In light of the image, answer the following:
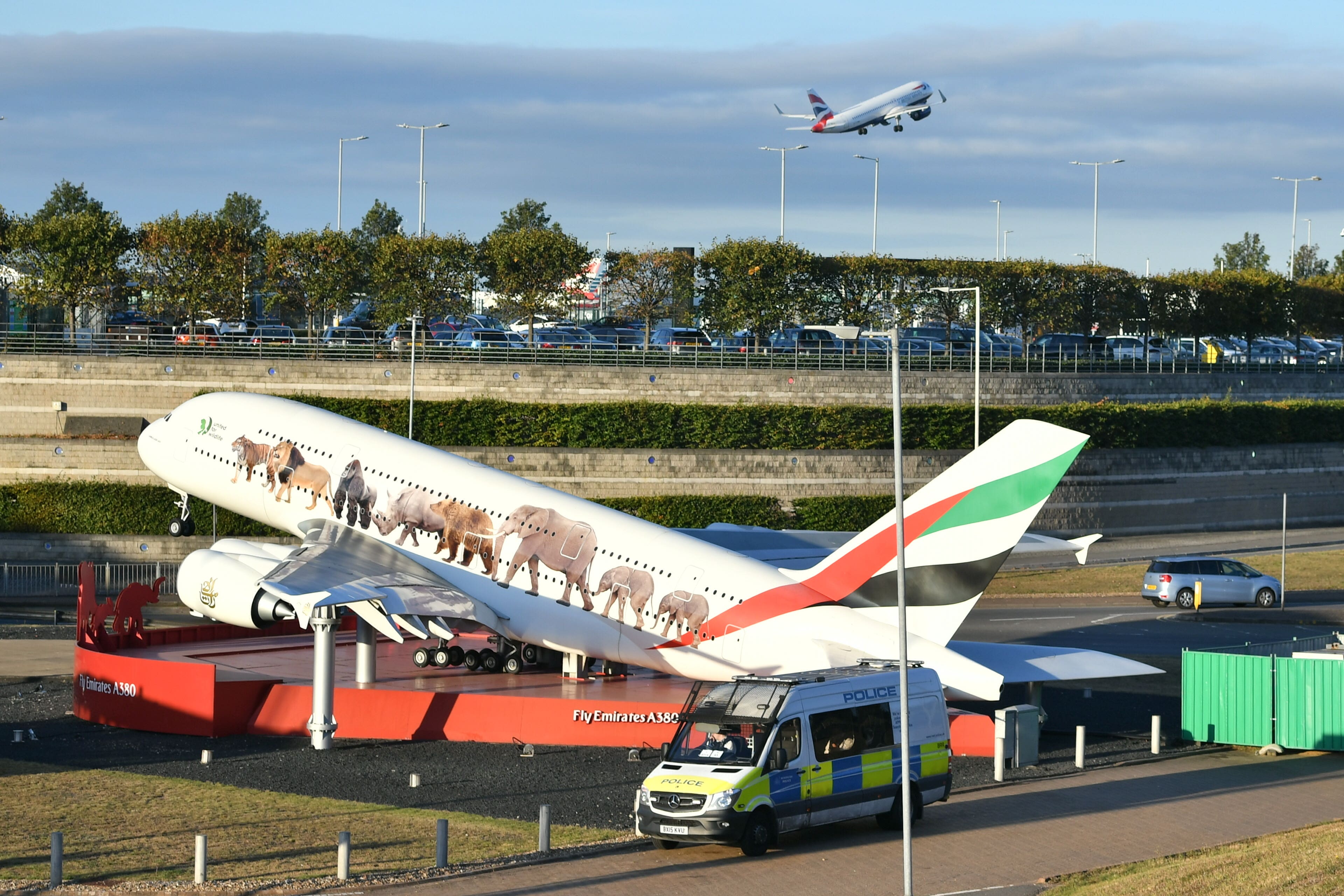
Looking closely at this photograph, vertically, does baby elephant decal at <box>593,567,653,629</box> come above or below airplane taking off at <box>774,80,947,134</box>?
below

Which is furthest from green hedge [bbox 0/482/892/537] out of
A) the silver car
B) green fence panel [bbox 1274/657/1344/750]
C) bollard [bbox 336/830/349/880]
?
bollard [bbox 336/830/349/880]

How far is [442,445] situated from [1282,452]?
153 ft

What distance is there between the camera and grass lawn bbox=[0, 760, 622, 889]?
2486 cm

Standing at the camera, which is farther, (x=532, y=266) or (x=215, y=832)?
(x=532, y=266)

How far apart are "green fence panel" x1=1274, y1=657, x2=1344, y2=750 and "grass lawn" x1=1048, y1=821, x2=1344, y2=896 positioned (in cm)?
999

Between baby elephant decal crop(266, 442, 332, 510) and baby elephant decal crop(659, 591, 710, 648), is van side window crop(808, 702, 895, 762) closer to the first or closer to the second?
baby elephant decal crop(659, 591, 710, 648)

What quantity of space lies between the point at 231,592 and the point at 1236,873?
1072 inches

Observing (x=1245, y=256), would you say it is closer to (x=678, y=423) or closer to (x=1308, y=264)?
(x=1308, y=264)

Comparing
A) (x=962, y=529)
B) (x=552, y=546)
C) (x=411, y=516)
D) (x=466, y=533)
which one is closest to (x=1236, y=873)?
(x=962, y=529)

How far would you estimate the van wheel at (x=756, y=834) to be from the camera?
2555 centimetres

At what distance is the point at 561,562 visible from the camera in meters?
39.3

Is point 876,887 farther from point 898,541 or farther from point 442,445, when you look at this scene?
point 442,445

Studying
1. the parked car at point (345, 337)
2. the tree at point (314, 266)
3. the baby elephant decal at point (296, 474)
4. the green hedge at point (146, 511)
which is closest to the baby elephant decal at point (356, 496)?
the baby elephant decal at point (296, 474)

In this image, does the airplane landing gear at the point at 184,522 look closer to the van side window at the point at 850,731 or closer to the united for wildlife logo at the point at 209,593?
the united for wildlife logo at the point at 209,593
